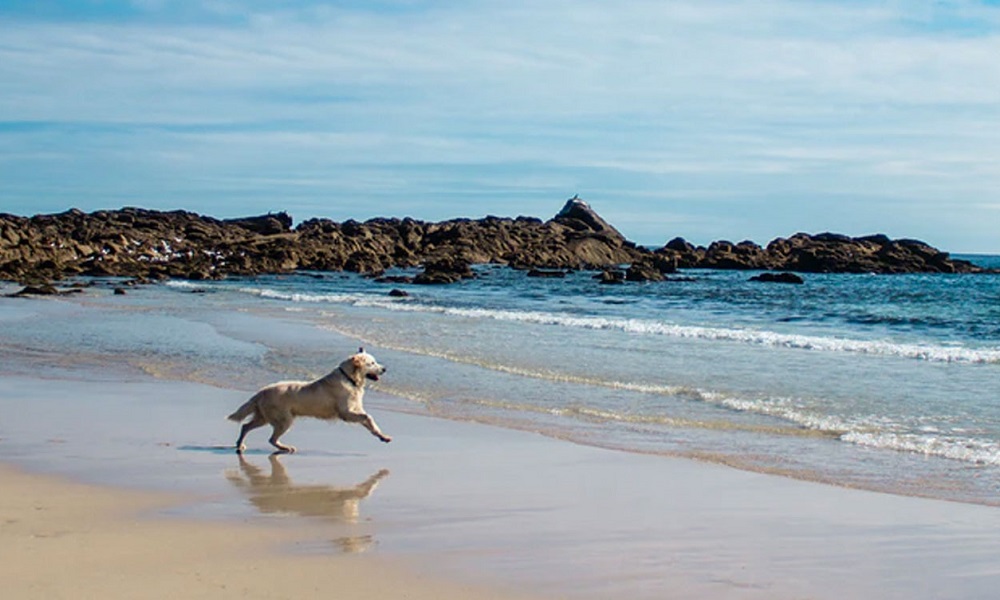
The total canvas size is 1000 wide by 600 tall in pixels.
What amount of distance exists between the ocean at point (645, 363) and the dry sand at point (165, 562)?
4144mm

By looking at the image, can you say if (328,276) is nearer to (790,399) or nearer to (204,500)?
(790,399)

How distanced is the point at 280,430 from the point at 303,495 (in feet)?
6.79

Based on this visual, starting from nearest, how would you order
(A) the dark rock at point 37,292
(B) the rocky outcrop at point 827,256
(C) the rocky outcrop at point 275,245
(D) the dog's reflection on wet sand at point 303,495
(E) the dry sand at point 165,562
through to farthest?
(E) the dry sand at point 165,562
(D) the dog's reflection on wet sand at point 303,495
(A) the dark rock at point 37,292
(C) the rocky outcrop at point 275,245
(B) the rocky outcrop at point 827,256

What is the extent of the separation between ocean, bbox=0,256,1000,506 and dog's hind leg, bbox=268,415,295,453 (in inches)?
98.7

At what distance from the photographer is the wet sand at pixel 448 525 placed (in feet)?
17.3

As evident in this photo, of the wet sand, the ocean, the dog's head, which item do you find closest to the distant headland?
the ocean

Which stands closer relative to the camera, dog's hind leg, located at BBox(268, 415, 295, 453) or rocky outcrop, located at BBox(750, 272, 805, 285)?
dog's hind leg, located at BBox(268, 415, 295, 453)

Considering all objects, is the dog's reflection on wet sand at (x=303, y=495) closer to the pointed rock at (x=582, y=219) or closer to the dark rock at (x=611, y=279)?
the dark rock at (x=611, y=279)

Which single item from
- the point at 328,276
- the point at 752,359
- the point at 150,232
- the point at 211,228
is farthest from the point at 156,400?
the point at 211,228

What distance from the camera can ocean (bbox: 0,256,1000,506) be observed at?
979cm

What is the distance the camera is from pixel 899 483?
8.13 meters

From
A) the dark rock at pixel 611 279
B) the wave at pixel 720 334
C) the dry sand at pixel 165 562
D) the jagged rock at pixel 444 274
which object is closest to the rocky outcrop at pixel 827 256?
the dark rock at pixel 611 279

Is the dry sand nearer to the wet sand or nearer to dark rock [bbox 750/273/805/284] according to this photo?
the wet sand

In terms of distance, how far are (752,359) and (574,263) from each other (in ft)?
185
